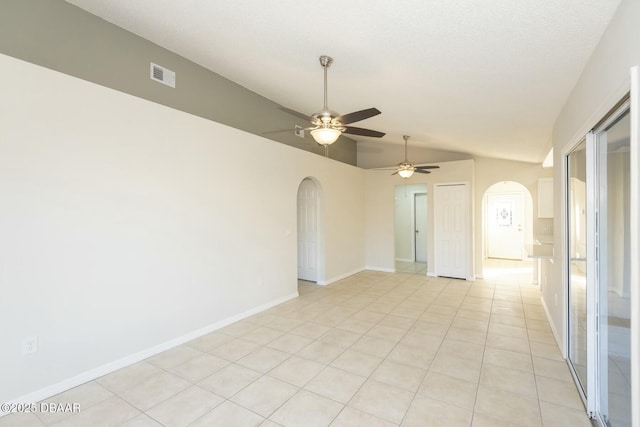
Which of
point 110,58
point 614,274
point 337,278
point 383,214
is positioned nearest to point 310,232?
point 337,278

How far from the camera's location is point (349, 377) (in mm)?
2705

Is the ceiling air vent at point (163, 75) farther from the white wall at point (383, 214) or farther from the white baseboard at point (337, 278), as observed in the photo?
the white wall at point (383, 214)

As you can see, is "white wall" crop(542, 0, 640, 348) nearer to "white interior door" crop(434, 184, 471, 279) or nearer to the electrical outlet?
"white interior door" crop(434, 184, 471, 279)

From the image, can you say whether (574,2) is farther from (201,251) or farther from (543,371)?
(201,251)

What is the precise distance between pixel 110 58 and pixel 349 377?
Answer: 13.5ft

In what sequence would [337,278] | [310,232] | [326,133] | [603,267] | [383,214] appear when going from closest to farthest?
[603,267] → [326,133] → [310,232] → [337,278] → [383,214]

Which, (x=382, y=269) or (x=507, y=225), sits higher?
(x=507, y=225)

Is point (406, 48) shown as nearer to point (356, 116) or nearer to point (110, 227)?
point (356, 116)

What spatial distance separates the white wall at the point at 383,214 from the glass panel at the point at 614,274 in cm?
499

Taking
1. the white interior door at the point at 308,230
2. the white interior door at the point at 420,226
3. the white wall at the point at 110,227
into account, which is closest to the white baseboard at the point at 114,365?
the white wall at the point at 110,227

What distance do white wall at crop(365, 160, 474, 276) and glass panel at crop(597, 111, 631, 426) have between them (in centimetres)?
499

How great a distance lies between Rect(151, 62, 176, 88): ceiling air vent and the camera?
3446mm

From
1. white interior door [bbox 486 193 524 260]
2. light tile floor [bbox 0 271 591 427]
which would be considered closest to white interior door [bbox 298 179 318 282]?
light tile floor [bbox 0 271 591 427]

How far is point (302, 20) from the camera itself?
7.91 feet
